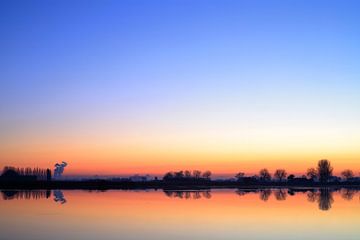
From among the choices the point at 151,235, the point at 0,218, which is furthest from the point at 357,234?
the point at 0,218

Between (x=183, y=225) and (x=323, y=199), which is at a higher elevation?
(x=183, y=225)

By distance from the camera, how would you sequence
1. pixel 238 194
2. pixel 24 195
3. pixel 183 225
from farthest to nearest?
pixel 238 194 < pixel 24 195 < pixel 183 225

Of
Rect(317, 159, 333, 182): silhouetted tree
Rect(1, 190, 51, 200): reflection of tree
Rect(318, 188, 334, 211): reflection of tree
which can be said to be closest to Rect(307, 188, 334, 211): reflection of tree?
Rect(318, 188, 334, 211): reflection of tree

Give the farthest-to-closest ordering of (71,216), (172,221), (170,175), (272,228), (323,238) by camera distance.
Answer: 1. (170,175)
2. (71,216)
3. (172,221)
4. (272,228)
5. (323,238)

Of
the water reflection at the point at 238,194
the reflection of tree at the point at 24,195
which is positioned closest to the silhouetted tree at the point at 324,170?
the water reflection at the point at 238,194

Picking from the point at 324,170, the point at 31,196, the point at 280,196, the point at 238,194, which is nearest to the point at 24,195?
the point at 31,196

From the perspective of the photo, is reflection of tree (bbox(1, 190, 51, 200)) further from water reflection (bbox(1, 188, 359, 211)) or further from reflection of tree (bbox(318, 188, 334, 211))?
reflection of tree (bbox(318, 188, 334, 211))

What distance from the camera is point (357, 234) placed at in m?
19.6

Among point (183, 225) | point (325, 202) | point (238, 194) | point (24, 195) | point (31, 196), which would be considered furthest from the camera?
point (238, 194)

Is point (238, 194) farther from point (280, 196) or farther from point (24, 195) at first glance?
point (24, 195)

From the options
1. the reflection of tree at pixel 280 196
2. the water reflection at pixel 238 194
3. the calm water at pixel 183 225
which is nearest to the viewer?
the calm water at pixel 183 225

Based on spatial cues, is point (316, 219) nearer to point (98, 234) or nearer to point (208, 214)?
point (208, 214)

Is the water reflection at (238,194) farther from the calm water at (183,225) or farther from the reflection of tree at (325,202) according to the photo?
the calm water at (183,225)

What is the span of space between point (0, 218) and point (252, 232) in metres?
14.0
